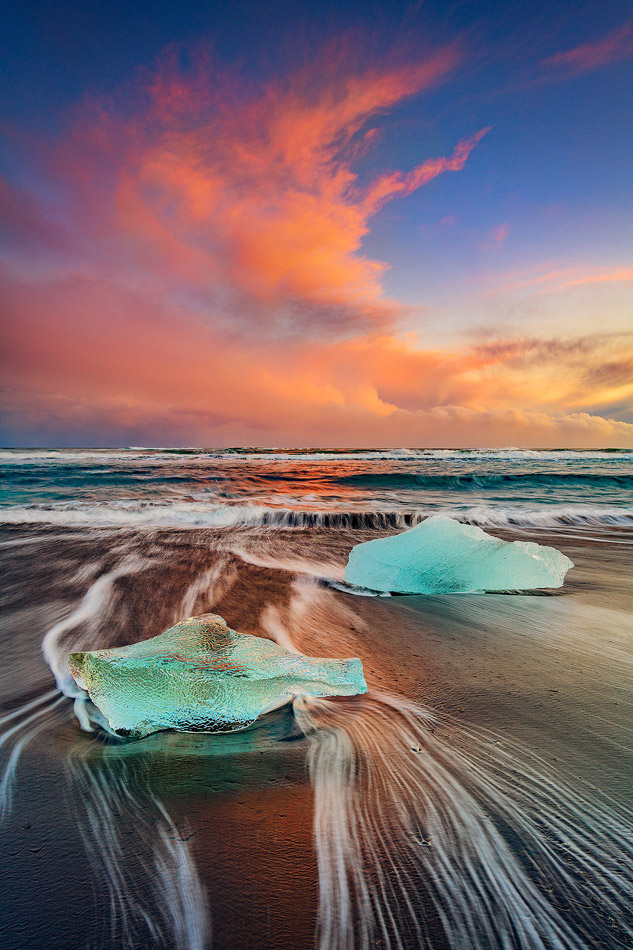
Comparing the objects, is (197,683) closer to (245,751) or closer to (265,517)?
(245,751)

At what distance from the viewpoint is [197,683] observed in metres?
1.42

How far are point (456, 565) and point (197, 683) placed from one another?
215 cm

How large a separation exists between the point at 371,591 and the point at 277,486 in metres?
8.50

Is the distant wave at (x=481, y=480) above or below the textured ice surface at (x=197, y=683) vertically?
above

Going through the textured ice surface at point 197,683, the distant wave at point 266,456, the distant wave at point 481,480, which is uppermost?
the distant wave at point 266,456

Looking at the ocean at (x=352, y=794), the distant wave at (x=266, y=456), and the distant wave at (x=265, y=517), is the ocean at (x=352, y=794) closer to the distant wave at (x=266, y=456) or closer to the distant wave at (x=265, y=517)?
the distant wave at (x=265, y=517)

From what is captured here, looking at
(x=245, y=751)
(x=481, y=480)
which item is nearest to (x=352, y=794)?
(x=245, y=751)

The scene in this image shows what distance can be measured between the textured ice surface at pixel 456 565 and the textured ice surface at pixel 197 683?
1545 mm

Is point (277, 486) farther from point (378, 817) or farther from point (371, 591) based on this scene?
point (378, 817)

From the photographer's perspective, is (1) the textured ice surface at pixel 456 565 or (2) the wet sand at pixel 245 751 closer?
(2) the wet sand at pixel 245 751

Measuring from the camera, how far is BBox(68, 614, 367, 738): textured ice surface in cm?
137

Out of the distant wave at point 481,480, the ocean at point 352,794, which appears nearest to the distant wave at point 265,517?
the ocean at point 352,794

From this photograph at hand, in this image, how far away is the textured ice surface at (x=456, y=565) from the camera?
9.70 ft

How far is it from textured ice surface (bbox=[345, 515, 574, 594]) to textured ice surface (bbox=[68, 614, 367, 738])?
1545 mm
